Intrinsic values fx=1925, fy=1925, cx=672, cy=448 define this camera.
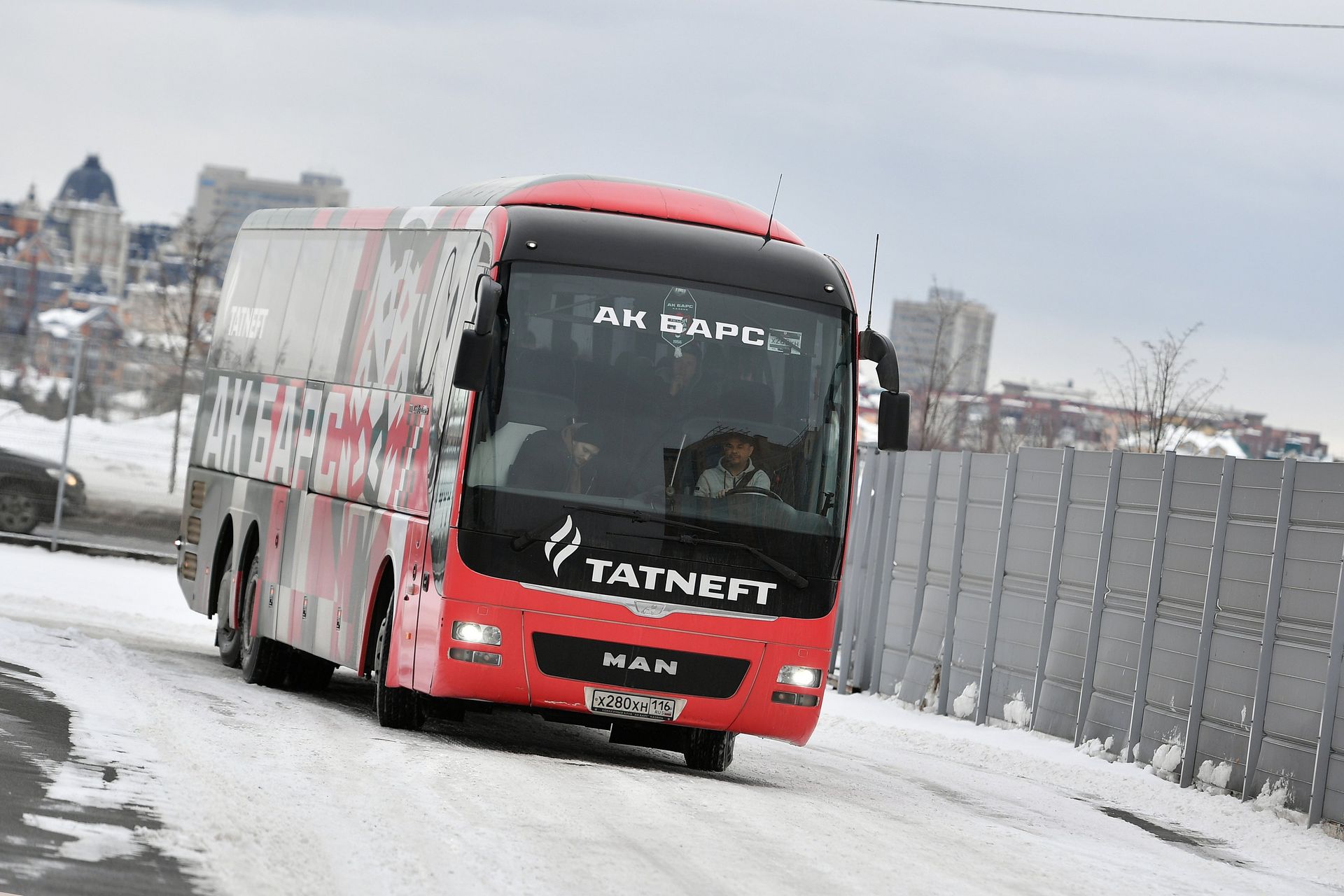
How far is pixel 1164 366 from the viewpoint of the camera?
3362 centimetres

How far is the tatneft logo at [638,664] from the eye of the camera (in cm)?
1131

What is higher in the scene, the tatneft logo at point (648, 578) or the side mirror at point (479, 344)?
the side mirror at point (479, 344)

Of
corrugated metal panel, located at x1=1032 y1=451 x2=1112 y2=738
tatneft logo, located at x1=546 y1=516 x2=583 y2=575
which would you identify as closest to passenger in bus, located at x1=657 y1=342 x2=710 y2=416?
tatneft logo, located at x1=546 y1=516 x2=583 y2=575

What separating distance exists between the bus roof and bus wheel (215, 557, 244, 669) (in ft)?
17.9

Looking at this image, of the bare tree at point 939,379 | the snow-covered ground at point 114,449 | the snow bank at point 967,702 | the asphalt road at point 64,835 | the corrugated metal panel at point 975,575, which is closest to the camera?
the asphalt road at point 64,835

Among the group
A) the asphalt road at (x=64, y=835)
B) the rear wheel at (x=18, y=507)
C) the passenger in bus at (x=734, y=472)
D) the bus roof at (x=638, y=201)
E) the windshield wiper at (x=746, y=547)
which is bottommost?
the rear wheel at (x=18, y=507)

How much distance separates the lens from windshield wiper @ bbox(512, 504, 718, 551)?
36.9ft

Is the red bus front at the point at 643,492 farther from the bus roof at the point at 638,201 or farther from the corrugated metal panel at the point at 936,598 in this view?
the corrugated metal panel at the point at 936,598

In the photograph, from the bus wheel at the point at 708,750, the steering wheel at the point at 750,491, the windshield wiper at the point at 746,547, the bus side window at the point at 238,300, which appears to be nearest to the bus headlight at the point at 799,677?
the windshield wiper at the point at 746,547

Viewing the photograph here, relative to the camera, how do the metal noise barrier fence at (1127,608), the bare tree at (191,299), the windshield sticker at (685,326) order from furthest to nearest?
the bare tree at (191,299)
the metal noise barrier fence at (1127,608)
the windshield sticker at (685,326)

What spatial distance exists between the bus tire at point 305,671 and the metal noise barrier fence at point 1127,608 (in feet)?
20.5

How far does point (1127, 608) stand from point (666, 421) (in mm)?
5979

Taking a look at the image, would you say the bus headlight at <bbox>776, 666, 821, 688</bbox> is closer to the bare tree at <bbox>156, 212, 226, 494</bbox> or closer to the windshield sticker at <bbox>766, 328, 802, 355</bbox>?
the windshield sticker at <bbox>766, 328, 802, 355</bbox>

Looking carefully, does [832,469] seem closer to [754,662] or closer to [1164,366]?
[754,662]
